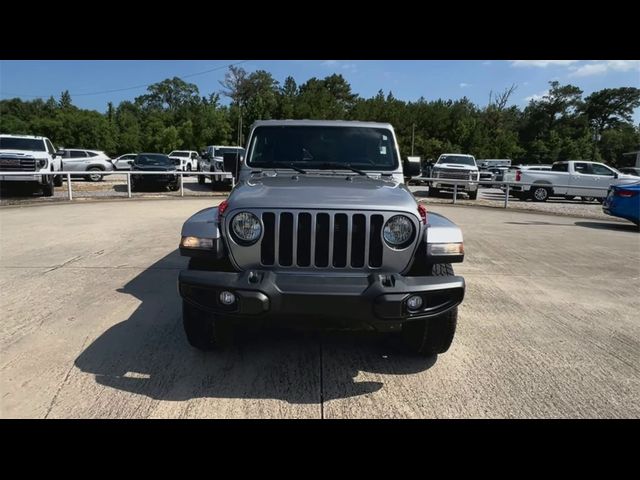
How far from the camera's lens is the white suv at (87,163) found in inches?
926

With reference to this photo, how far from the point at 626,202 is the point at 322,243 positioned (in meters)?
11.3

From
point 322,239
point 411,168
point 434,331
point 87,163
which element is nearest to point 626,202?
point 411,168

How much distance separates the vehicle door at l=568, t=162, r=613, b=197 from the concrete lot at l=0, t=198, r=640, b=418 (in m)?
13.3

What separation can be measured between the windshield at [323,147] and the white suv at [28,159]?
41.6 ft

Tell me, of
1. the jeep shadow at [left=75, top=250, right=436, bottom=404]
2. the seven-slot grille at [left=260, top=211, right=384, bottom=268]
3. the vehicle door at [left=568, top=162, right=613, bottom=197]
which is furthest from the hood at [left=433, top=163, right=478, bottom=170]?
the seven-slot grille at [left=260, top=211, right=384, bottom=268]

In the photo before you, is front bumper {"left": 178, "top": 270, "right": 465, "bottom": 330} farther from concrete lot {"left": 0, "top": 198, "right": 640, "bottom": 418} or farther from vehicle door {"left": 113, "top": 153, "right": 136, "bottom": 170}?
vehicle door {"left": 113, "top": 153, "right": 136, "bottom": 170}

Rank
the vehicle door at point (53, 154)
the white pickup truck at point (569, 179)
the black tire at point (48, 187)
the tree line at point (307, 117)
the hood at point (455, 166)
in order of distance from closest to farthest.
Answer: the black tire at point (48, 187), the vehicle door at point (53, 154), the white pickup truck at point (569, 179), the hood at point (455, 166), the tree line at point (307, 117)

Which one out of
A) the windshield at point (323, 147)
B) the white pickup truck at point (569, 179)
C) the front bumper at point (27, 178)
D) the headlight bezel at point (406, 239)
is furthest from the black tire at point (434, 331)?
the white pickup truck at point (569, 179)

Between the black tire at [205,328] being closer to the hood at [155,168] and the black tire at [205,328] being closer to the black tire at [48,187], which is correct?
the black tire at [48,187]

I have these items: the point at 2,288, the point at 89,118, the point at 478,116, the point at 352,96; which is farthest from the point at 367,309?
the point at 352,96

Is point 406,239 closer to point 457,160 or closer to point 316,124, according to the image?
point 316,124

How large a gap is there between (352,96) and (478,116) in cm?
1857

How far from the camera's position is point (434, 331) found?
11.2ft
